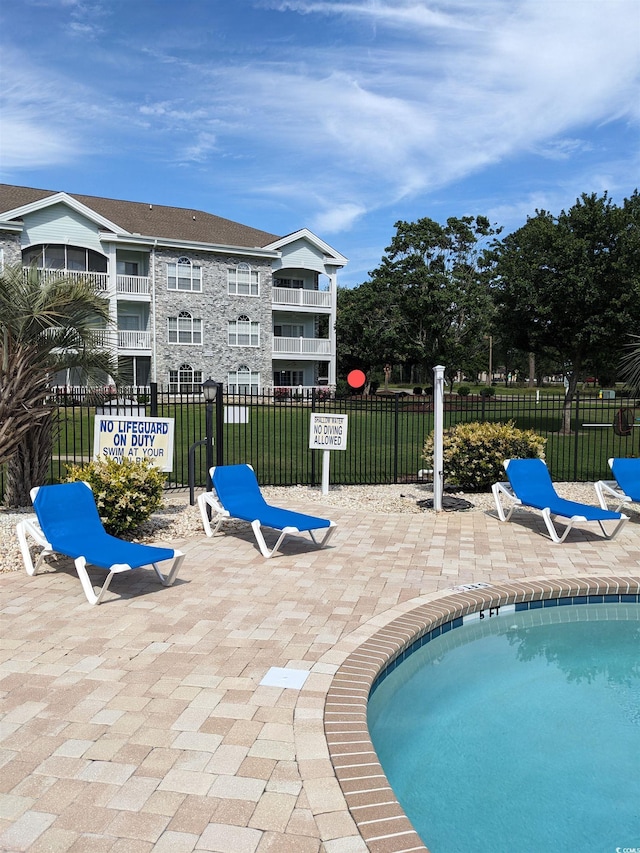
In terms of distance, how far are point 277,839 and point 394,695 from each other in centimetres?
212

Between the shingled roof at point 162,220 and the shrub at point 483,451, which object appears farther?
the shingled roof at point 162,220

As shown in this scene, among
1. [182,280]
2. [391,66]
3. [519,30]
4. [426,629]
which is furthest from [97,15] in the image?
[182,280]

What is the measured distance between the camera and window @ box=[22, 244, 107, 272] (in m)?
33.4

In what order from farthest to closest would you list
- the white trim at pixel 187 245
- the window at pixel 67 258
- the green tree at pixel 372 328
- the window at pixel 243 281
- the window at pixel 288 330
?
the green tree at pixel 372 328 < the window at pixel 288 330 < the window at pixel 243 281 < the white trim at pixel 187 245 < the window at pixel 67 258

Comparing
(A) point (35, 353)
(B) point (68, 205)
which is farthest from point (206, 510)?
(B) point (68, 205)

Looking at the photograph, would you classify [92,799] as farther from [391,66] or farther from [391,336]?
[391,336]

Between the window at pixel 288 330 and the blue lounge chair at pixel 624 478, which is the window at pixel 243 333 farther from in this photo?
the blue lounge chair at pixel 624 478

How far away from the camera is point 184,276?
36906 mm

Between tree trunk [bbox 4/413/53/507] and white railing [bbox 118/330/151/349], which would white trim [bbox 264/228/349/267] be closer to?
white railing [bbox 118/330/151/349]

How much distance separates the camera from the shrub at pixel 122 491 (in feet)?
26.1

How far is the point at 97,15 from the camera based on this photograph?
11242mm

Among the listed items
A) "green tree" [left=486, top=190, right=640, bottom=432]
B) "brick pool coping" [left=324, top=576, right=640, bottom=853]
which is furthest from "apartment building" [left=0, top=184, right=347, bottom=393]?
"brick pool coping" [left=324, top=576, right=640, bottom=853]

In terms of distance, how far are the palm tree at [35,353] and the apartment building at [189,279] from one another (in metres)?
23.2

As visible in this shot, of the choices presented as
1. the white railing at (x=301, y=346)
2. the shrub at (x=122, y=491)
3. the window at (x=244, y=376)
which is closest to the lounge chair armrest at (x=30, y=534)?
the shrub at (x=122, y=491)
